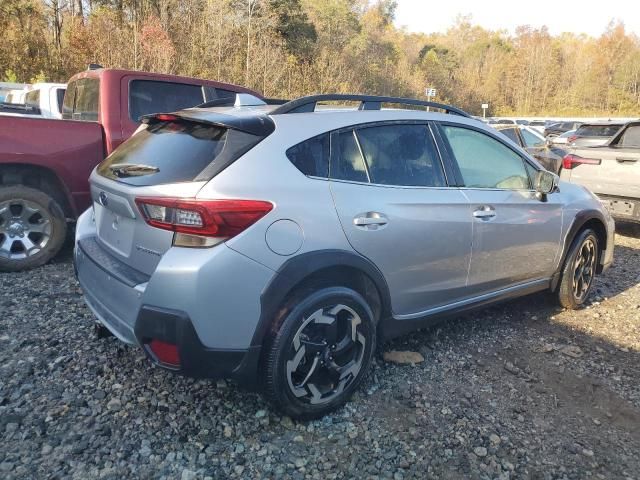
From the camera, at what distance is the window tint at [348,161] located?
284 cm

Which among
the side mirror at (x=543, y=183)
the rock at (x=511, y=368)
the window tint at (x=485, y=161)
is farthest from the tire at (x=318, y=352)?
the side mirror at (x=543, y=183)

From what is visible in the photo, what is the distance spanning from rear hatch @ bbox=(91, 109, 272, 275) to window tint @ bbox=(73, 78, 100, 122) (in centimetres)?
246

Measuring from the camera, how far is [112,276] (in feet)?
8.82

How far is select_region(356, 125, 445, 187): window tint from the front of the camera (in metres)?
3.04

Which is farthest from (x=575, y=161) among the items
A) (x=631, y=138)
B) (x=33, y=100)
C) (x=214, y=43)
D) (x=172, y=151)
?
(x=214, y=43)

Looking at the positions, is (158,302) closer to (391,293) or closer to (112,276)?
(112,276)

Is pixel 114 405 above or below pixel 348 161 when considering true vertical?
below

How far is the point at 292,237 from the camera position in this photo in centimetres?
252

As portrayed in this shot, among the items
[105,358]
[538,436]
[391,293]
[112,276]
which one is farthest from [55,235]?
[538,436]

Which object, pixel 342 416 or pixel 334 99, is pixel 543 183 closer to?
pixel 334 99

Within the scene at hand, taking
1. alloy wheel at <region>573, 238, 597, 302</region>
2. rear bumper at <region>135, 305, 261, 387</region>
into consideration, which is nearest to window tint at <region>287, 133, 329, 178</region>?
rear bumper at <region>135, 305, 261, 387</region>

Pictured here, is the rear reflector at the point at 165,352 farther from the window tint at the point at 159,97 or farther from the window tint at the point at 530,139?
the window tint at the point at 530,139

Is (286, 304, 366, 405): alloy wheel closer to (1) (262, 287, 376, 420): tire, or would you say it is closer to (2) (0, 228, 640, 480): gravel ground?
(1) (262, 287, 376, 420): tire

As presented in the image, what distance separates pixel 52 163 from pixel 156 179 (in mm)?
2614
